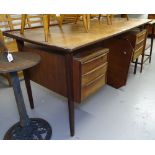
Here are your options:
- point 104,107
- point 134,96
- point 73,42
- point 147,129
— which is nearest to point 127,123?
point 147,129

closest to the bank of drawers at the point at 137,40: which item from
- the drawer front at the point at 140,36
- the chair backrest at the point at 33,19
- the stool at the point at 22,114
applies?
the drawer front at the point at 140,36

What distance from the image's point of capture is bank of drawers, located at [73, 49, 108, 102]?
4.23 ft

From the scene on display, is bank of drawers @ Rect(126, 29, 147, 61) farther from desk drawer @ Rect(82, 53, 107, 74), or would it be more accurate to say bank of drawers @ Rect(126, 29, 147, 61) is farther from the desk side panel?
the desk side panel

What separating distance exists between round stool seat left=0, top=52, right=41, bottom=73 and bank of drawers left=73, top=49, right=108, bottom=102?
11.4 inches

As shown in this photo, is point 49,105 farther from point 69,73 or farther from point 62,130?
point 69,73

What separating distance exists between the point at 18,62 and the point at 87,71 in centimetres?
49

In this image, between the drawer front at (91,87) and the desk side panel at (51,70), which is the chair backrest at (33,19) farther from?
the drawer front at (91,87)

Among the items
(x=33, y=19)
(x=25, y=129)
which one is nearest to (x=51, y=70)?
(x=25, y=129)

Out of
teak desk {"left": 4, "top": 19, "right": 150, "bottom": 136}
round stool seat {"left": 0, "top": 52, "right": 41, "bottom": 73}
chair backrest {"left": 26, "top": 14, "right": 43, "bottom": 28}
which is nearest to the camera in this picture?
round stool seat {"left": 0, "top": 52, "right": 41, "bottom": 73}

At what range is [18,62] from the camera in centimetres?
118

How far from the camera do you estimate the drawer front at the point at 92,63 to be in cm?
131

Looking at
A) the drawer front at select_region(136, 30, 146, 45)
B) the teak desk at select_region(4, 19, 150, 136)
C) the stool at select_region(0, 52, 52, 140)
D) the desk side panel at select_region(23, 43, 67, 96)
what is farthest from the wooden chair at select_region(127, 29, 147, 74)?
the stool at select_region(0, 52, 52, 140)

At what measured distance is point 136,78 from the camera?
2604 mm

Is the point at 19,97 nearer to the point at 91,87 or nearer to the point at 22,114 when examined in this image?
the point at 22,114
